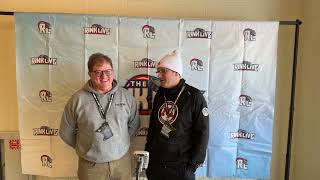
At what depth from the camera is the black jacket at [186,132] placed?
6.97ft

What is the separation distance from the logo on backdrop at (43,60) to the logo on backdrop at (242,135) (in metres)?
1.50

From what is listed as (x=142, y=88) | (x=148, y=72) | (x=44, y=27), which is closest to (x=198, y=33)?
(x=148, y=72)

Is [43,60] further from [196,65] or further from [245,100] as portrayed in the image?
[245,100]

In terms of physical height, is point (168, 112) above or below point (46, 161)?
above

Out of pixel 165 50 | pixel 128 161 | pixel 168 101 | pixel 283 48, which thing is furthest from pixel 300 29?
pixel 128 161

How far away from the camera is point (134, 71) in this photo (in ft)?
8.28

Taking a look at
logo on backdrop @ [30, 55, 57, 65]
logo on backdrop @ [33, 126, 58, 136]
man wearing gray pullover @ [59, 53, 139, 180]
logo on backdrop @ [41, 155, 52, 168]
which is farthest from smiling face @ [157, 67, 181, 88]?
logo on backdrop @ [41, 155, 52, 168]

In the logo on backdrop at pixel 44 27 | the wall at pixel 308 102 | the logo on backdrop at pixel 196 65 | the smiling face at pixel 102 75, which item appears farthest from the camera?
the wall at pixel 308 102

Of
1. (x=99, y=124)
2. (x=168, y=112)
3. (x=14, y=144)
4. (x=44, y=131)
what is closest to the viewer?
(x=99, y=124)

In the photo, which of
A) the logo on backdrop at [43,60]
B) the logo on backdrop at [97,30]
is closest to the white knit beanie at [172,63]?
the logo on backdrop at [97,30]

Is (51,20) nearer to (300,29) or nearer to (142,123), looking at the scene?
(142,123)

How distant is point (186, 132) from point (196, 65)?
0.60 m

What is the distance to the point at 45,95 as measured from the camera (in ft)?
8.19

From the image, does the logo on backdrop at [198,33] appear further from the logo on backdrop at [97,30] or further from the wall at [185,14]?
the logo on backdrop at [97,30]
